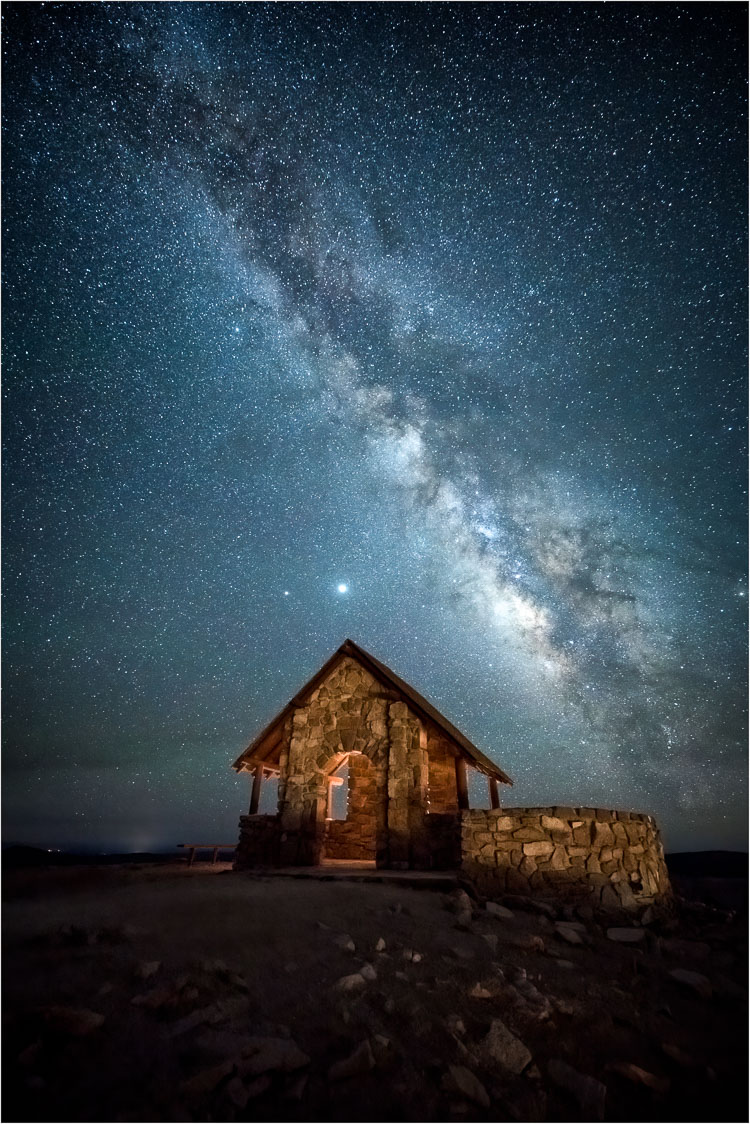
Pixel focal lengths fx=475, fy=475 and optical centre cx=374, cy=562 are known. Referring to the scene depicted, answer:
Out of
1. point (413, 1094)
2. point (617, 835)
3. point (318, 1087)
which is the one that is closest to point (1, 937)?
point (318, 1087)

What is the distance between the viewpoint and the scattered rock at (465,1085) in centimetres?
340

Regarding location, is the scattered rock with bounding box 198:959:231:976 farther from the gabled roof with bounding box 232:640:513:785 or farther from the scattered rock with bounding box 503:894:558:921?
the gabled roof with bounding box 232:640:513:785

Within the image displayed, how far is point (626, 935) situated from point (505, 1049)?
4476 mm

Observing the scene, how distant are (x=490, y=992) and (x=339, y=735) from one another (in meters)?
10.0

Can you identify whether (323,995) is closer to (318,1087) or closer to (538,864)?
(318,1087)

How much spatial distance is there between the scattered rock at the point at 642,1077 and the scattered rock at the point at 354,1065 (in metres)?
2.04

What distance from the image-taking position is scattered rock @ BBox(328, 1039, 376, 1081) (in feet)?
A: 11.2

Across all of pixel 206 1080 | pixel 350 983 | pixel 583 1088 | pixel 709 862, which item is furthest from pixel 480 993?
pixel 709 862

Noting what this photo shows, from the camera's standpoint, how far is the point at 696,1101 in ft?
11.9

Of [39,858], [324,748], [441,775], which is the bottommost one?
[39,858]

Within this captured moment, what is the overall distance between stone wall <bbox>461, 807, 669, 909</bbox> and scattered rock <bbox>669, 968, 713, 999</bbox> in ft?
8.64

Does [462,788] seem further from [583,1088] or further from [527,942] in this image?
[583,1088]

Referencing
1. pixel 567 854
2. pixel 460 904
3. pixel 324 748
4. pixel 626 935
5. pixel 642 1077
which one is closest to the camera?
pixel 642 1077

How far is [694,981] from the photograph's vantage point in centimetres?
552
